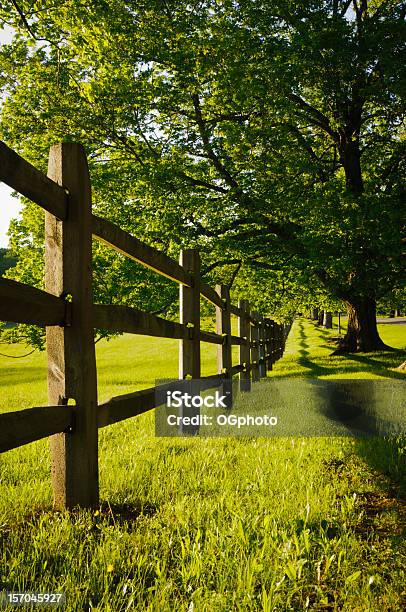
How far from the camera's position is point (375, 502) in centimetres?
324

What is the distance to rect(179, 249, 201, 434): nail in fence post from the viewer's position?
5.96m

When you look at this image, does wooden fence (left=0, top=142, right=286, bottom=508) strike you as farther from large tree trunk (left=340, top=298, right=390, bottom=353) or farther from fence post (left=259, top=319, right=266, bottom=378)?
large tree trunk (left=340, top=298, right=390, bottom=353)

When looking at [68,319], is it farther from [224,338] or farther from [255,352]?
[255,352]

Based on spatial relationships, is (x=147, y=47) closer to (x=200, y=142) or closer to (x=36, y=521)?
(x=200, y=142)

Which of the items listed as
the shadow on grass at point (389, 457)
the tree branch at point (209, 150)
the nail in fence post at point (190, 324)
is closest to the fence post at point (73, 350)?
the shadow on grass at point (389, 457)

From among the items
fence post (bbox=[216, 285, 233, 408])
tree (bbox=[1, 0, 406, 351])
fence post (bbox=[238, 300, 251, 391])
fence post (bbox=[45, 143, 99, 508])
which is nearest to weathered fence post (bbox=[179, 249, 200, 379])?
fence post (bbox=[216, 285, 233, 408])

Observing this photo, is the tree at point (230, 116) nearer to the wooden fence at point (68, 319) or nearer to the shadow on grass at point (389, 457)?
the shadow on grass at point (389, 457)

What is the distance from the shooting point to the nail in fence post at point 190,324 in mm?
5965

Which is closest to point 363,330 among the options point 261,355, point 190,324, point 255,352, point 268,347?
point 268,347

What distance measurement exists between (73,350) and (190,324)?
10.5ft

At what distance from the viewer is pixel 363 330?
20.0 meters

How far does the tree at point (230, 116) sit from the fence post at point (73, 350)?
30.6 feet

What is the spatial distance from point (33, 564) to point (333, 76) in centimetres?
1245

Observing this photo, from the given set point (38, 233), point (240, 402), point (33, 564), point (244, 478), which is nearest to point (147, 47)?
point (38, 233)
